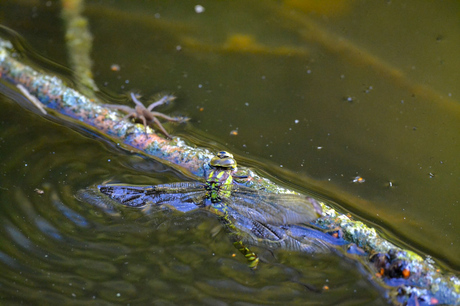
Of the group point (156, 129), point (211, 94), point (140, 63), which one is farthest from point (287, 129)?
point (140, 63)

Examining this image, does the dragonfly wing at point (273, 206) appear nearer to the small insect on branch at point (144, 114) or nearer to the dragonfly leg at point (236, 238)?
the dragonfly leg at point (236, 238)

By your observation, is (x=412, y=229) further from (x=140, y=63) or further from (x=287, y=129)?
(x=140, y=63)

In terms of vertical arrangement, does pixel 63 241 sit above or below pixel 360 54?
below

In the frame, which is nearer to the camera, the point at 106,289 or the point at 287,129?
the point at 106,289

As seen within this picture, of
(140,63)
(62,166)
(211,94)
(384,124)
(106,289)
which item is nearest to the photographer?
(106,289)

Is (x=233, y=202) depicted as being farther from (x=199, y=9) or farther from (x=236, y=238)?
(x=199, y=9)

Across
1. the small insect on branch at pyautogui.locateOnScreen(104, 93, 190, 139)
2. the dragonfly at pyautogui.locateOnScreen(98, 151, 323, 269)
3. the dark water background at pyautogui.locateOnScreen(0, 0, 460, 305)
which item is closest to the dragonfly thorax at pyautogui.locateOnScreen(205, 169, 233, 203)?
the dragonfly at pyautogui.locateOnScreen(98, 151, 323, 269)

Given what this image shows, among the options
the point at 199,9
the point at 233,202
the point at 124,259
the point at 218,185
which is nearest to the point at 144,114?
the point at 218,185
